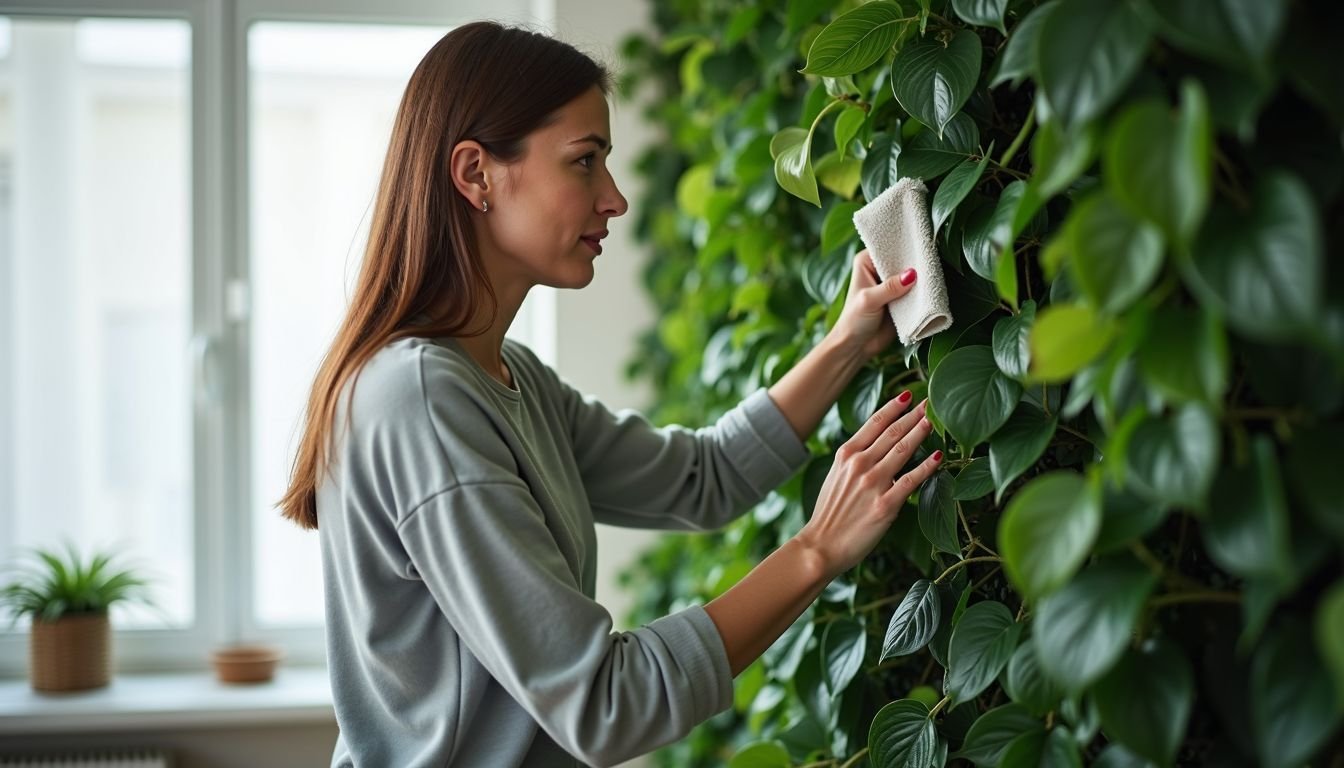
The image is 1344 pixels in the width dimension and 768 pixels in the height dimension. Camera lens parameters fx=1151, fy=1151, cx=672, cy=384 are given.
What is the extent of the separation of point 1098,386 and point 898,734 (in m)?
0.50

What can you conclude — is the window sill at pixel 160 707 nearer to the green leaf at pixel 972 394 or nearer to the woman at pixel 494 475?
the woman at pixel 494 475

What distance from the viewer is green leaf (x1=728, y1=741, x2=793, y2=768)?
1.37 m

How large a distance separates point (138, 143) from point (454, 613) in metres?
2.00

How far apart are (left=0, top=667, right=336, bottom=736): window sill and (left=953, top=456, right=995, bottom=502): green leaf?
5.43 feet

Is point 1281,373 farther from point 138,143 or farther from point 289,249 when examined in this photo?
point 138,143

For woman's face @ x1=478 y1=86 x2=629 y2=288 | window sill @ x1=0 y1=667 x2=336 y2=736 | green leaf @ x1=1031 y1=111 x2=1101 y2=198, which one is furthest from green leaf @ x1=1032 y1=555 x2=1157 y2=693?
window sill @ x1=0 y1=667 x2=336 y2=736

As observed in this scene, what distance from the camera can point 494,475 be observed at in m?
1.05

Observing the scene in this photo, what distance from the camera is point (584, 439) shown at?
1.48 metres

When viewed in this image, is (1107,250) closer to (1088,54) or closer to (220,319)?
(1088,54)

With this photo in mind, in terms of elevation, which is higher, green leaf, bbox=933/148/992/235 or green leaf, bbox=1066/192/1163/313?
green leaf, bbox=933/148/992/235

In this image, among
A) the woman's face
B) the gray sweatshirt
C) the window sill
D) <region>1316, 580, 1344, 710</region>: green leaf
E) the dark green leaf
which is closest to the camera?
<region>1316, 580, 1344, 710</region>: green leaf

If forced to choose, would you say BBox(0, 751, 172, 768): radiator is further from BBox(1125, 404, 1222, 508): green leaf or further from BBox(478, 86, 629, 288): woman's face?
BBox(1125, 404, 1222, 508): green leaf

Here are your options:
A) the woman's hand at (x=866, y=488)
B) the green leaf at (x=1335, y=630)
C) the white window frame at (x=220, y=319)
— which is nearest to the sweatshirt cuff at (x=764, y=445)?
the woman's hand at (x=866, y=488)

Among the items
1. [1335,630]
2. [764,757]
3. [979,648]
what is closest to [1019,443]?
[979,648]
